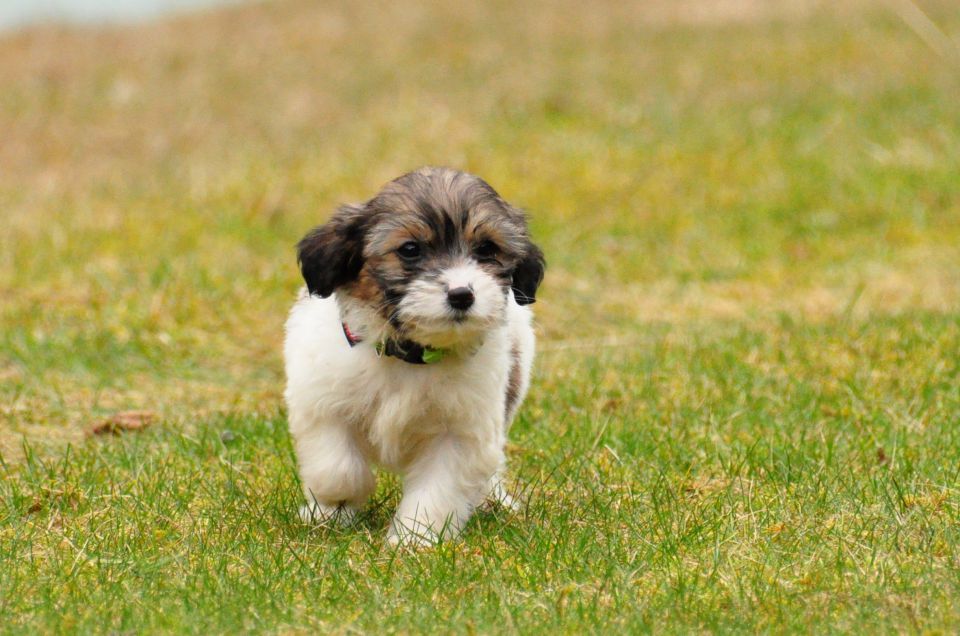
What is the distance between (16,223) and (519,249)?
339 inches

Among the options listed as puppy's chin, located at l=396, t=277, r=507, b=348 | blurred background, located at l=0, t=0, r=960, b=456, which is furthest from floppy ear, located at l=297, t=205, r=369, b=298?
blurred background, located at l=0, t=0, r=960, b=456

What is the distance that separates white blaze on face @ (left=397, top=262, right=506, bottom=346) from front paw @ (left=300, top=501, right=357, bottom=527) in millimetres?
1004

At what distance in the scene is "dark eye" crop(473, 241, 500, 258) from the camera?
500 centimetres

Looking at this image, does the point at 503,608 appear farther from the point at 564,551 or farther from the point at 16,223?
the point at 16,223

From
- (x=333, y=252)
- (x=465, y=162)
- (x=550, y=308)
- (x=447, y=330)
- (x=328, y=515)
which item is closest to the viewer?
(x=447, y=330)

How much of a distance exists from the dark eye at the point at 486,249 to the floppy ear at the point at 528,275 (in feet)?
0.72

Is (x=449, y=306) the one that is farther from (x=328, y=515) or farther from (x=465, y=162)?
(x=465, y=162)

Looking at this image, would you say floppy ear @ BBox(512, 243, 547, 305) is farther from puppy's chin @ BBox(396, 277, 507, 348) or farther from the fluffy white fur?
puppy's chin @ BBox(396, 277, 507, 348)

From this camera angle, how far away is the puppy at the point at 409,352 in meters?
4.93

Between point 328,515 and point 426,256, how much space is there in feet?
4.11

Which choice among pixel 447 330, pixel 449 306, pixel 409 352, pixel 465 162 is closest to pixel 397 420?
pixel 409 352

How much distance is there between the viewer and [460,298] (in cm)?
475

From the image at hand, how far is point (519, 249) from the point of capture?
5.16 meters

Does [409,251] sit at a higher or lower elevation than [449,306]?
higher
